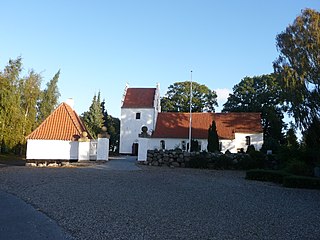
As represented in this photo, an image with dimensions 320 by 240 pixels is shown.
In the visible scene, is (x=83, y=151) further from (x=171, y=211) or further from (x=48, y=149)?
(x=171, y=211)

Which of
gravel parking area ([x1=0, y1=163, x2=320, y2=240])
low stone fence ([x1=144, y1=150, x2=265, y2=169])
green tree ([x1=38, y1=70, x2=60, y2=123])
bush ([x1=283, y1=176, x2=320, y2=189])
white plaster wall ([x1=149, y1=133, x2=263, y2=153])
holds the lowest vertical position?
gravel parking area ([x1=0, y1=163, x2=320, y2=240])

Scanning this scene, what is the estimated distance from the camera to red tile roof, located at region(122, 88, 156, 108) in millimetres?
58000

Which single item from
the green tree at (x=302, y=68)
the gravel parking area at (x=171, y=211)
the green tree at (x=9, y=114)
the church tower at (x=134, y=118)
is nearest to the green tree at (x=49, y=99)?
the church tower at (x=134, y=118)

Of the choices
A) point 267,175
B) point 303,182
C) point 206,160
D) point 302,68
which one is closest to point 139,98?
point 206,160

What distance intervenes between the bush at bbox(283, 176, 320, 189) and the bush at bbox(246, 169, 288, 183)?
1.63 metres

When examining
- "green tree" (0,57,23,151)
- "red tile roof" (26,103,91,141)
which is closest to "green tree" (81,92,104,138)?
"green tree" (0,57,23,151)

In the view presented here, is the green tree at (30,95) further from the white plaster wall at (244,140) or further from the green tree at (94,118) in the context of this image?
the white plaster wall at (244,140)

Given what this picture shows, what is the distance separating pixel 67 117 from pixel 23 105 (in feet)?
37.8

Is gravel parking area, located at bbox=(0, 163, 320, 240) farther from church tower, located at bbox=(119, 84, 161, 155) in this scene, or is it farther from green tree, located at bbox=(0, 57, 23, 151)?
church tower, located at bbox=(119, 84, 161, 155)

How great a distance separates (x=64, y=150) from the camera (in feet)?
100

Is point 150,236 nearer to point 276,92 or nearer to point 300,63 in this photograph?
point 300,63

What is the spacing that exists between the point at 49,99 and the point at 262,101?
32.8 m

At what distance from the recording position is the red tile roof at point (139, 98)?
58.0m

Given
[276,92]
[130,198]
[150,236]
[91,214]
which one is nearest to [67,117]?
[130,198]
